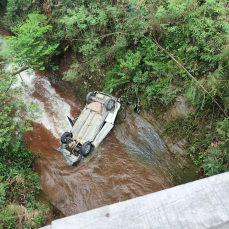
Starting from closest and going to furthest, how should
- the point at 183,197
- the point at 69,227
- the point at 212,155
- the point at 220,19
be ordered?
1. the point at 69,227
2. the point at 183,197
3. the point at 212,155
4. the point at 220,19

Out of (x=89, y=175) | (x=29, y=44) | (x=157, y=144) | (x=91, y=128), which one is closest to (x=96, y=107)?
(x=91, y=128)

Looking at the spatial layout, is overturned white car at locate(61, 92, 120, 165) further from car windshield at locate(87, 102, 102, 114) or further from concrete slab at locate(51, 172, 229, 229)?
concrete slab at locate(51, 172, 229, 229)

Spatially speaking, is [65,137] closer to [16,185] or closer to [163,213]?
[16,185]

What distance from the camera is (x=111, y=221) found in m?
2.51

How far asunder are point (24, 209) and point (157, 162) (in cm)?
455

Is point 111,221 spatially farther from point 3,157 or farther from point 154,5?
point 154,5

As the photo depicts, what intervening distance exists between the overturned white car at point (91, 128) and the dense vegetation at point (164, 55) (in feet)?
2.53

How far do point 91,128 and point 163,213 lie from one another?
15.2 feet

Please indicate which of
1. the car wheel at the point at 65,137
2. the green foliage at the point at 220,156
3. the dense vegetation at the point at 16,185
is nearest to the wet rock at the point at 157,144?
the green foliage at the point at 220,156

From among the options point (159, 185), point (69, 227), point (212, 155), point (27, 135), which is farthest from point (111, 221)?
point (27, 135)

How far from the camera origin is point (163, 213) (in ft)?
8.34

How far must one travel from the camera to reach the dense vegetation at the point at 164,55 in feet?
16.2

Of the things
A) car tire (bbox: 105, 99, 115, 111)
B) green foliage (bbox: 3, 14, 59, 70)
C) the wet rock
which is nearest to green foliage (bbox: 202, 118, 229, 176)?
the wet rock

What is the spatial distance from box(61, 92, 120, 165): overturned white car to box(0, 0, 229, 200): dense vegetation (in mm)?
770
